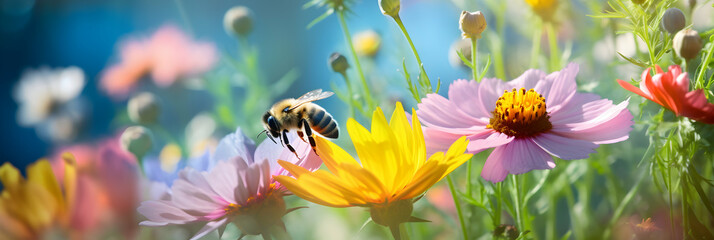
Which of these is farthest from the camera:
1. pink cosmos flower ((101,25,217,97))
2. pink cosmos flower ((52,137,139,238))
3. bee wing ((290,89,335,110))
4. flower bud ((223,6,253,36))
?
pink cosmos flower ((101,25,217,97))

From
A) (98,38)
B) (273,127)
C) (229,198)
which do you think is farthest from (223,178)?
(98,38)

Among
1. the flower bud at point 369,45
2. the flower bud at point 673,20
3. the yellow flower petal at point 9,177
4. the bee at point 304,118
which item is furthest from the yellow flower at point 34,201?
the flower bud at point 369,45

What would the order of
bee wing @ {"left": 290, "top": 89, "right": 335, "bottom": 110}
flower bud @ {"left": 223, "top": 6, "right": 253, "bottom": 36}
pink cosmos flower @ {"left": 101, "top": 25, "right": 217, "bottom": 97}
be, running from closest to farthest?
bee wing @ {"left": 290, "top": 89, "right": 335, "bottom": 110}
flower bud @ {"left": 223, "top": 6, "right": 253, "bottom": 36}
pink cosmos flower @ {"left": 101, "top": 25, "right": 217, "bottom": 97}

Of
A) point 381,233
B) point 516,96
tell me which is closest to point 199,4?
point 381,233

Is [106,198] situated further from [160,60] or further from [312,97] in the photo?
[160,60]

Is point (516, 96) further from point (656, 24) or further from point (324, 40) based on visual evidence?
point (324, 40)

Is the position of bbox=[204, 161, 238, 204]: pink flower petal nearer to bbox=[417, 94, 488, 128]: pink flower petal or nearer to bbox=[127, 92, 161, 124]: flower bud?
bbox=[417, 94, 488, 128]: pink flower petal

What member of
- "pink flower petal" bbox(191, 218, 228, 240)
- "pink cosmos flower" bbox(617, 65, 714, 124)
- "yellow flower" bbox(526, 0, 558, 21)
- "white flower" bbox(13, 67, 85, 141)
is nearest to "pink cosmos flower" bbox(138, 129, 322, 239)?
"pink flower petal" bbox(191, 218, 228, 240)
